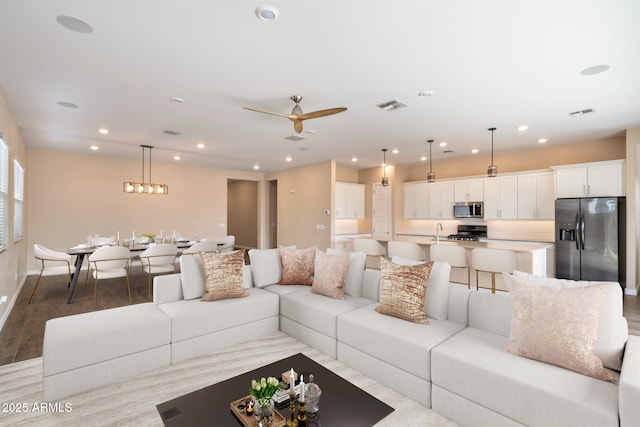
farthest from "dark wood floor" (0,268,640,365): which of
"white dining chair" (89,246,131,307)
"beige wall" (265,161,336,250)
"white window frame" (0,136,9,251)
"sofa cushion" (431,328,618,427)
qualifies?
"beige wall" (265,161,336,250)

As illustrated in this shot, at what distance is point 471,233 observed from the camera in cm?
772

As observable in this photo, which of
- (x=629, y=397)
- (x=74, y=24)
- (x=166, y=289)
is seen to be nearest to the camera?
(x=629, y=397)

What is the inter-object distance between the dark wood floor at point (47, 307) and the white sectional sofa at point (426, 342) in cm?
104

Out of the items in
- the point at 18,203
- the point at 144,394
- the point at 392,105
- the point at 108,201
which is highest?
the point at 392,105

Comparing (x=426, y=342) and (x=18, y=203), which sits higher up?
(x=18, y=203)

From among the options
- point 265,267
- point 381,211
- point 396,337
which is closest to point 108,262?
point 265,267

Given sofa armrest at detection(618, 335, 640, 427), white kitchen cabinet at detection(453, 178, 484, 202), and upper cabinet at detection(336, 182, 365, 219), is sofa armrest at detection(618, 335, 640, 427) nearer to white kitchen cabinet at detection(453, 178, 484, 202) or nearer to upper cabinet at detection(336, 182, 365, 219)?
white kitchen cabinet at detection(453, 178, 484, 202)

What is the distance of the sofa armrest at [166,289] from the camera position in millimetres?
3217

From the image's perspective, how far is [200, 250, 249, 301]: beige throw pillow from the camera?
3.32 m

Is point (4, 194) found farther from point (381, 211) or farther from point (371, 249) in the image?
point (381, 211)

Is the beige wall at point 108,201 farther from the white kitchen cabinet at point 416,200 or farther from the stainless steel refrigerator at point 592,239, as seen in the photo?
the stainless steel refrigerator at point 592,239

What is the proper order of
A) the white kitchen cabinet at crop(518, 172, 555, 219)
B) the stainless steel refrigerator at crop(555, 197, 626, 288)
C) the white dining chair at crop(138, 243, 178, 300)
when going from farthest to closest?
the white kitchen cabinet at crop(518, 172, 555, 219) < the stainless steel refrigerator at crop(555, 197, 626, 288) < the white dining chair at crop(138, 243, 178, 300)

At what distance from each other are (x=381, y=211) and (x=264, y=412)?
7.84 m

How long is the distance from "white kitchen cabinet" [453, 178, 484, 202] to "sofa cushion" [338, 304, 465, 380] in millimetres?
5670
